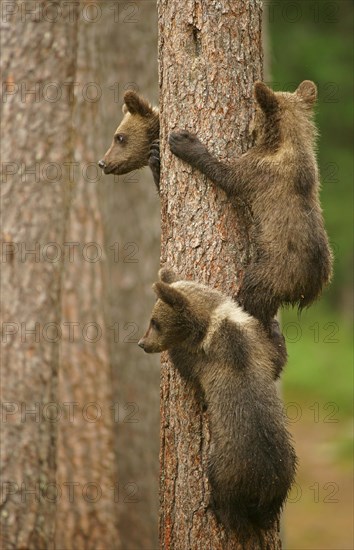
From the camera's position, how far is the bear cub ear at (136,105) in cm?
667

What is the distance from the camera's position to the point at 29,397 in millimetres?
7566

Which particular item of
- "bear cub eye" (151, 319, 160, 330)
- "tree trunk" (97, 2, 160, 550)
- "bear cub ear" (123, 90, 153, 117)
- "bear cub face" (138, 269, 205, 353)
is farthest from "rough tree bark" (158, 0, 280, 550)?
"tree trunk" (97, 2, 160, 550)

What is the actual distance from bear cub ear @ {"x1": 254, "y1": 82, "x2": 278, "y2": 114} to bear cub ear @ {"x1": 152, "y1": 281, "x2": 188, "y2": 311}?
127 cm

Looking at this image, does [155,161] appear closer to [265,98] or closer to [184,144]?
[184,144]

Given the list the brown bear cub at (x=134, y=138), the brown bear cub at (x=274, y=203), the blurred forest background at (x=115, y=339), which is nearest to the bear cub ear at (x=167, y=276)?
the brown bear cub at (x=274, y=203)

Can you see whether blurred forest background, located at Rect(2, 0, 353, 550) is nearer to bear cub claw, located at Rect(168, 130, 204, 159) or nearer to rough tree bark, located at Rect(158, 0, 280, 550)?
rough tree bark, located at Rect(158, 0, 280, 550)

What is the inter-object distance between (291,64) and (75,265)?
11.1 meters

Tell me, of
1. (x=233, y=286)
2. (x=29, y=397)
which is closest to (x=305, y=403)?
(x=29, y=397)

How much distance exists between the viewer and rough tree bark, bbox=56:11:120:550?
9219 mm

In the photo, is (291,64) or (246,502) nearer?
(246,502)

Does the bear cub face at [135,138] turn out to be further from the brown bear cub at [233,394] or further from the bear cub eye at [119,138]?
the brown bear cub at [233,394]

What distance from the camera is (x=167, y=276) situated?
5.63 meters

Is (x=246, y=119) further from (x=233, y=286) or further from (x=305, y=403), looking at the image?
(x=305, y=403)

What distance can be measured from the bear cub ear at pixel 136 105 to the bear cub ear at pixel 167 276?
1.62m
